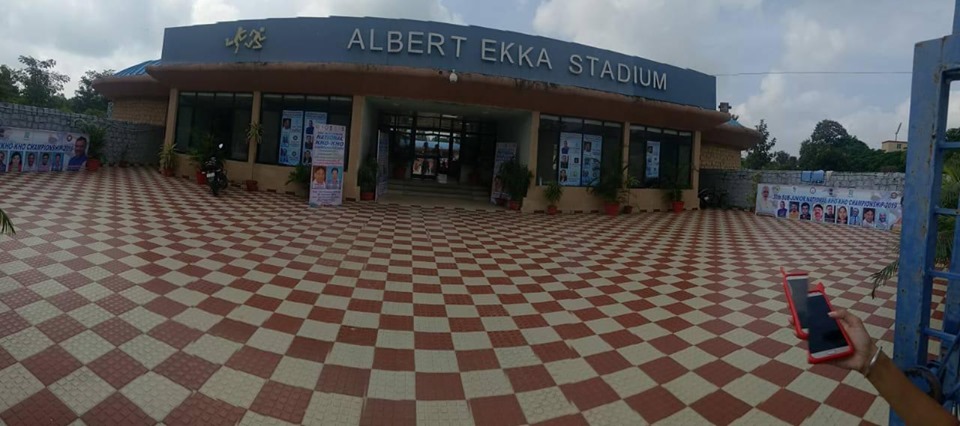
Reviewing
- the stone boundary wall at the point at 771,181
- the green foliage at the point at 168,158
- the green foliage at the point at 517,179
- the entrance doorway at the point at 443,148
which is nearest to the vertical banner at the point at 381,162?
the entrance doorway at the point at 443,148

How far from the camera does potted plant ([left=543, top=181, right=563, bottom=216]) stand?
10.5m

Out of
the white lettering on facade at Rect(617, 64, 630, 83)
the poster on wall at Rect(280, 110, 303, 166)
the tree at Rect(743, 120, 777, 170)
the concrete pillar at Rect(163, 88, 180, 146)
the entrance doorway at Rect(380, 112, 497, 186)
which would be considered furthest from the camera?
the tree at Rect(743, 120, 777, 170)

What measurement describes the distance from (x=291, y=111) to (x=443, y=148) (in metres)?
5.37

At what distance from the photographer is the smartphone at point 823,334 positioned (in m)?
1.03

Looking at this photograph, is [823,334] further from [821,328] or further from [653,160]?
[653,160]

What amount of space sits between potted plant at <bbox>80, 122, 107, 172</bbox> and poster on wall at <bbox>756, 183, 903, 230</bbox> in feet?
63.2

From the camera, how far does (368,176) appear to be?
10.1 metres

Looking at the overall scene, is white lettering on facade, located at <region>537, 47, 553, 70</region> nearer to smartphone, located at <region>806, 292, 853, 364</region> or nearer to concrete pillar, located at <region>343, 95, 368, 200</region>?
concrete pillar, located at <region>343, 95, 368, 200</region>

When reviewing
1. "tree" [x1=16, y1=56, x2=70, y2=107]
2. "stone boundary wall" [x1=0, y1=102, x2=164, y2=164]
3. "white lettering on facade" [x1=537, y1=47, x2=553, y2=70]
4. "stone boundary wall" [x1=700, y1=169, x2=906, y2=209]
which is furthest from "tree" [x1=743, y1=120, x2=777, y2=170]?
"tree" [x1=16, y1=56, x2=70, y2=107]

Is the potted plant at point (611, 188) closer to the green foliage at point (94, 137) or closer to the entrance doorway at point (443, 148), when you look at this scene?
the entrance doorway at point (443, 148)

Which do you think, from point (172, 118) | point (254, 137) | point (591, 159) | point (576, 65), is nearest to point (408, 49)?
point (576, 65)

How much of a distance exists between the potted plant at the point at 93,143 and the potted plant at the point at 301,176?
5.40 metres

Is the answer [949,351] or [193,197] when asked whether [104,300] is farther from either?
[193,197]

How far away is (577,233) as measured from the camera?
7.74 m
